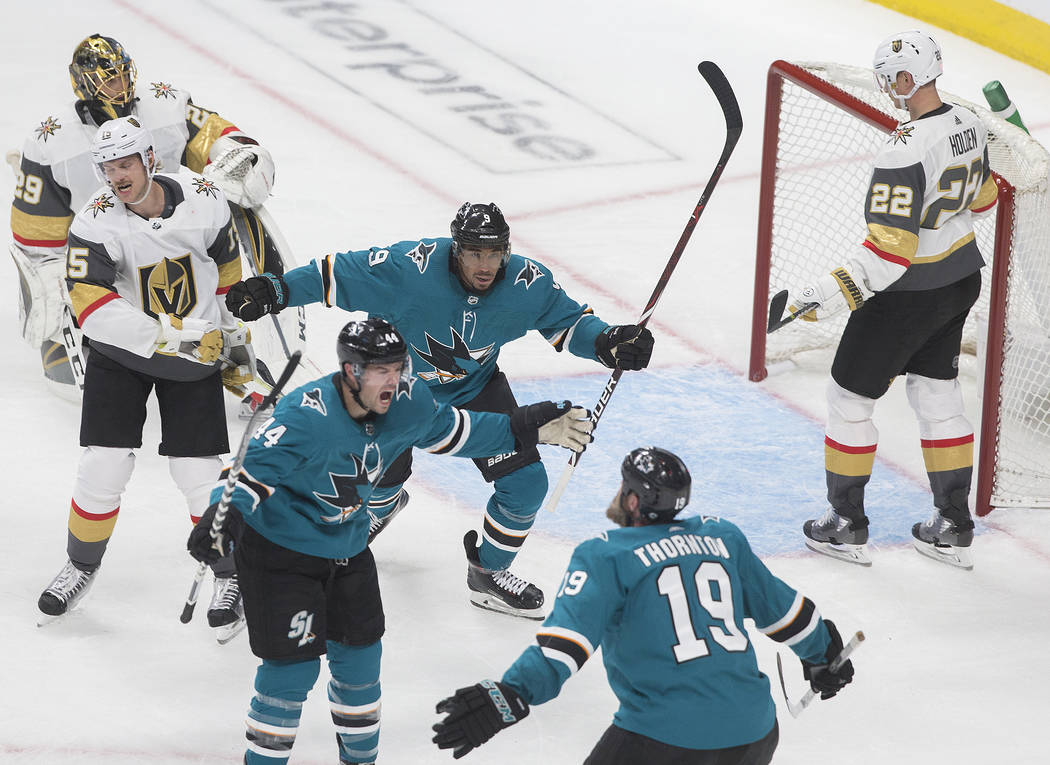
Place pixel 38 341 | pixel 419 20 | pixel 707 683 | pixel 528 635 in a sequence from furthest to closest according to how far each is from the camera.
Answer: pixel 419 20
pixel 38 341
pixel 528 635
pixel 707 683

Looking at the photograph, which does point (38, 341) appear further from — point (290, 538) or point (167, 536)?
point (290, 538)

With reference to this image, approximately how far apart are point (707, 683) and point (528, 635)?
146cm

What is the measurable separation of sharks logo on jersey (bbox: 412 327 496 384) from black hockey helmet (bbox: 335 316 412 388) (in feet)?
2.83

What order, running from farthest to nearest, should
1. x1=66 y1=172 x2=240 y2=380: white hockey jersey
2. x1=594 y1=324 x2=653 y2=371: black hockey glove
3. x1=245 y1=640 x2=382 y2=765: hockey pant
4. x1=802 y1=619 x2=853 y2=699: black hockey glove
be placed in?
x1=594 y1=324 x2=653 y2=371: black hockey glove, x1=66 y1=172 x2=240 y2=380: white hockey jersey, x1=245 y1=640 x2=382 y2=765: hockey pant, x1=802 y1=619 x2=853 y2=699: black hockey glove

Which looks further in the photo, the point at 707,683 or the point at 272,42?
the point at 272,42

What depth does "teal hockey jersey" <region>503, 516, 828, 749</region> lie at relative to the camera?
2633 millimetres

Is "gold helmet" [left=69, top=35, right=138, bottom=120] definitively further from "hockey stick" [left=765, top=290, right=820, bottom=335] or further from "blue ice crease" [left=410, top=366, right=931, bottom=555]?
"hockey stick" [left=765, top=290, right=820, bottom=335]

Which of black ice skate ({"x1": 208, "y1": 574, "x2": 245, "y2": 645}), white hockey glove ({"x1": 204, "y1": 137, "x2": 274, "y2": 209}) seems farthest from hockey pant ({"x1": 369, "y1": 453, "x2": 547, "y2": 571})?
white hockey glove ({"x1": 204, "y1": 137, "x2": 274, "y2": 209})

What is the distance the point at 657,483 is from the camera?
2.72 metres

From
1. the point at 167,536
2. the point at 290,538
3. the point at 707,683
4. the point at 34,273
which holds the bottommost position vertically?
the point at 167,536

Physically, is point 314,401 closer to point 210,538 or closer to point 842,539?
point 210,538

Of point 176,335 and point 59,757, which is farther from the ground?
point 176,335

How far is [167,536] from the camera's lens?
4461 mm

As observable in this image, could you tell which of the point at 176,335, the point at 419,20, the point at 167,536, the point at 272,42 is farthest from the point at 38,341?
the point at 419,20
